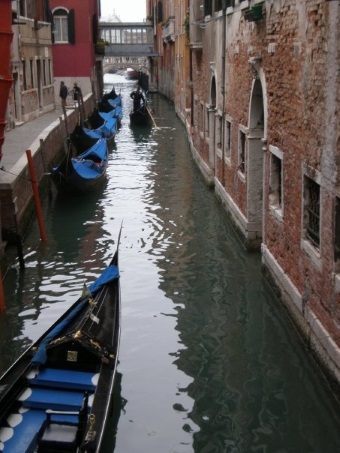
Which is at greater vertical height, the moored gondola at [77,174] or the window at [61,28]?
the window at [61,28]

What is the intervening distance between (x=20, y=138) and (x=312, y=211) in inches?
383

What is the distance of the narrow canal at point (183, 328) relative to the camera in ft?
15.4

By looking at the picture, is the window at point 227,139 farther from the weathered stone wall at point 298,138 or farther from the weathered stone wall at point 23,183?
the weathered stone wall at point 23,183

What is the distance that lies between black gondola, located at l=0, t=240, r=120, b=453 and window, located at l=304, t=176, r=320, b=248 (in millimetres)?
1629

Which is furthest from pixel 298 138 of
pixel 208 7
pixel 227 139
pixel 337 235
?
pixel 208 7

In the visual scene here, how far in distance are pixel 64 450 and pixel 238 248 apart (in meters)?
5.00

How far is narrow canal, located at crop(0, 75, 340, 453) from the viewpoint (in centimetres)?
471

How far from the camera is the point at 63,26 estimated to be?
80.7 ft

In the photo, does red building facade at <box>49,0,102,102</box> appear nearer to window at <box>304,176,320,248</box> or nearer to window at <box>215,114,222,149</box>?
window at <box>215,114,222,149</box>

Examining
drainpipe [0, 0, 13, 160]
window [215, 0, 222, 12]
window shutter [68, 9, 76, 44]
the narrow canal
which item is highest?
window shutter [68, 9, 76, 44]

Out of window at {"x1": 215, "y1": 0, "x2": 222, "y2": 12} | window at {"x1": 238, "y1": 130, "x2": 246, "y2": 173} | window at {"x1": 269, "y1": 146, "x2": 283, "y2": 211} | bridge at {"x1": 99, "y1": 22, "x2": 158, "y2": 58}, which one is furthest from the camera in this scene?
bridge at {"x1": 99, "y1": 22, "x2": 158, "y2": 58}

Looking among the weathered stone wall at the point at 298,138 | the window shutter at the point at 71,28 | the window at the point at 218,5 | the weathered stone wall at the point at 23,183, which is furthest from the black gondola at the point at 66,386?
the window shutter at the point at 71,28

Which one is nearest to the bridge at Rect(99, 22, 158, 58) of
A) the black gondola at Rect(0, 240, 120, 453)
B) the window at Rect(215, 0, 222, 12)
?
the window at Rect(215, 0, 222, 12)

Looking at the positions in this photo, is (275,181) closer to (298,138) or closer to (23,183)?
(298,138)
